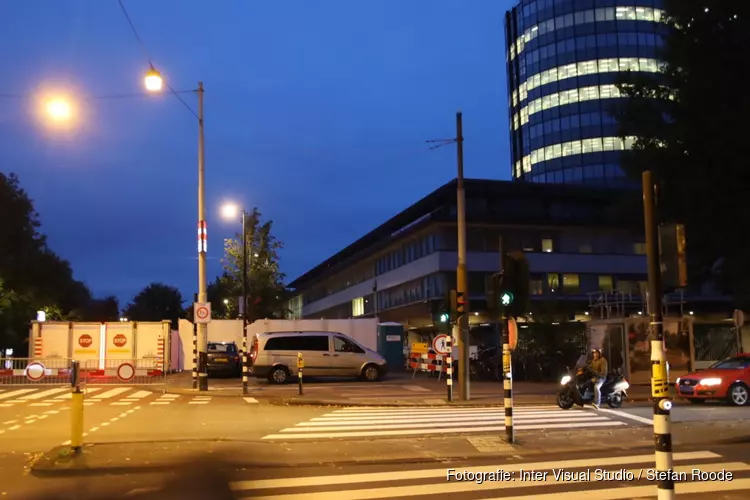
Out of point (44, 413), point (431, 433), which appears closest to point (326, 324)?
point (44, 413)

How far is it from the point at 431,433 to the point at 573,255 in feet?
137

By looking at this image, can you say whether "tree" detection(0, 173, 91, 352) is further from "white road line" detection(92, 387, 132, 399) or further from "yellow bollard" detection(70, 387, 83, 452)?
"yellow bollard" detection(70, 387, 83, 452)

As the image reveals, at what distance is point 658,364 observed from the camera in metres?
6.63

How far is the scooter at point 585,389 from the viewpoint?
18391 millimetres

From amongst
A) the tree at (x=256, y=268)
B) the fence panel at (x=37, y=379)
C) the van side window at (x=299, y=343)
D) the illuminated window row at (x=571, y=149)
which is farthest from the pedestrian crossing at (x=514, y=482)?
the illuminated window row at (x=571, y=149)

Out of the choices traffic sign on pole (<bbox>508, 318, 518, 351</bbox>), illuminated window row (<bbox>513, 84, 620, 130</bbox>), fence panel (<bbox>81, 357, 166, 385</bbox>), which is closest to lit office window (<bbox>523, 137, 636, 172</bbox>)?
illuminated window row (<bbox>513, 84, 620, 130</bbox>)

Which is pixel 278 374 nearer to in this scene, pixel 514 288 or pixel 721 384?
pixel 721 384

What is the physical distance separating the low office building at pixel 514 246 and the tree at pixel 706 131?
80.2ft

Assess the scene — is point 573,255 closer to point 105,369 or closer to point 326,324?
point 326,324

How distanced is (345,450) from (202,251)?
1429 centimetres

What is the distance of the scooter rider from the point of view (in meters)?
18.3

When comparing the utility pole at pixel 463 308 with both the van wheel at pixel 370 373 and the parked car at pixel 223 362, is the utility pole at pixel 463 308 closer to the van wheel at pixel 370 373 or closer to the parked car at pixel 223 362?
the van wheel at pixel 370 373

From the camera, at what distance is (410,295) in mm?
54531

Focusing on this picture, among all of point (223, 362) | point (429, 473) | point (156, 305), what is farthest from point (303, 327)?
point (156, 305)
